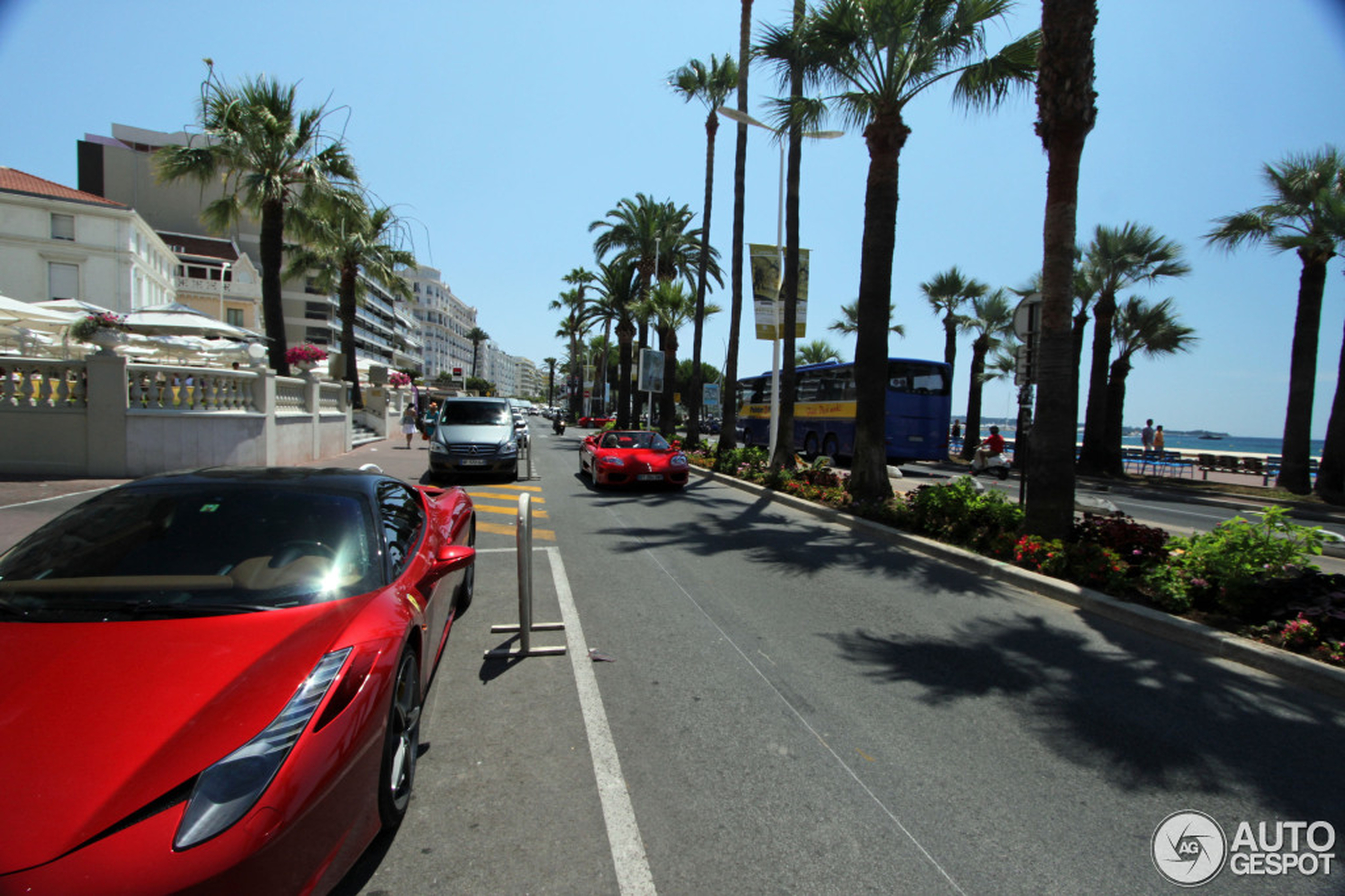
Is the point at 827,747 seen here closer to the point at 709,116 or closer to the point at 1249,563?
the point at 1249,563

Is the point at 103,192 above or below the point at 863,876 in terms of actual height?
above

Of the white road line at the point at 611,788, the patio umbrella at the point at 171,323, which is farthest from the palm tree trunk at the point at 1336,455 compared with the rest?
the patio umbrella at the point at 171,323

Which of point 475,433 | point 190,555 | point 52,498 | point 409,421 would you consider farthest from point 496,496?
point 409,421

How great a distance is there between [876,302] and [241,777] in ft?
37.9

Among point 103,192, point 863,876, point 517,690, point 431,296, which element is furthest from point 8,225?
point 431,296

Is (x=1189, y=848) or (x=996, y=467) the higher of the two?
(x=996, y=467)

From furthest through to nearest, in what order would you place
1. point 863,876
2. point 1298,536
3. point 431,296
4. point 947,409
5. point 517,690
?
point 431,296
point 947,409
point 1298,536
point 517,690
point 863,876

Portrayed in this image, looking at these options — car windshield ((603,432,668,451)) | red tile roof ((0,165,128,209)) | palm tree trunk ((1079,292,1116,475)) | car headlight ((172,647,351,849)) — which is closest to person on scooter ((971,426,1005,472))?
palm tree trunk ((1079,292,1116,475))

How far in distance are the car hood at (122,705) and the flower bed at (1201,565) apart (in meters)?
6.29

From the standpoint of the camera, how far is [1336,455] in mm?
19453

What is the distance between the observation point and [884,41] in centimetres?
1144

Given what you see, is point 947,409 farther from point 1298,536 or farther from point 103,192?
point 103,192

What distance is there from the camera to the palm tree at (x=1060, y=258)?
7.92 meters

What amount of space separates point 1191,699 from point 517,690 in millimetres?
4252
